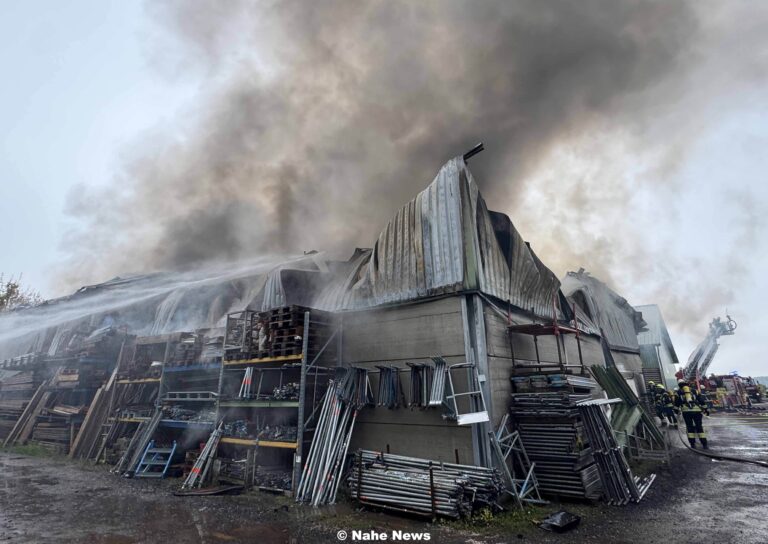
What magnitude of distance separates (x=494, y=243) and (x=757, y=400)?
35968 mm

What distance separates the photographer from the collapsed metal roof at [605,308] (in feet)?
60.3

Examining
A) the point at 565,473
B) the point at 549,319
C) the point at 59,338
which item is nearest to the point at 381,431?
the point at 565,473

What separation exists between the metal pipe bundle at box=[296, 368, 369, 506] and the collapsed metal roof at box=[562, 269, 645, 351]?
12245 mm

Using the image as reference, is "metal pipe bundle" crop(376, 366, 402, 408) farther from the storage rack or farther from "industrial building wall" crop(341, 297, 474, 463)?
the storage rack

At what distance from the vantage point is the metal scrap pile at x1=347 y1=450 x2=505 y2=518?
24.0 feet

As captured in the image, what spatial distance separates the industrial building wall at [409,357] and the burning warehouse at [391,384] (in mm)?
40

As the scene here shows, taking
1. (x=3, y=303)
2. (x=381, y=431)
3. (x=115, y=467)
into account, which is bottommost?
(x=115, y=467)

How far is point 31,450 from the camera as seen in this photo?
16.0 meters

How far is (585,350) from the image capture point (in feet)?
51.5

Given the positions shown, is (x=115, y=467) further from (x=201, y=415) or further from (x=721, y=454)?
(x=721, y=454)

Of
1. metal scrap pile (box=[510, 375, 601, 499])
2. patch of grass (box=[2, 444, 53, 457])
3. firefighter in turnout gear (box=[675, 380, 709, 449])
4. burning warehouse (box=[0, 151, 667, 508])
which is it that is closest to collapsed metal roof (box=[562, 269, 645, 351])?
burning warehouse (box=[0, 151, 667, 508])

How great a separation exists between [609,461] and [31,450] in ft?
72.9

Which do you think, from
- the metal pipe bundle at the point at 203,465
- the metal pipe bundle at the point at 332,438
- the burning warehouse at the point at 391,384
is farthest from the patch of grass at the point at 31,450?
the metal pipe bundle at the point at 332,438

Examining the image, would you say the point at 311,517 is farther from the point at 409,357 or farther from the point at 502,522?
the point at 409,357
